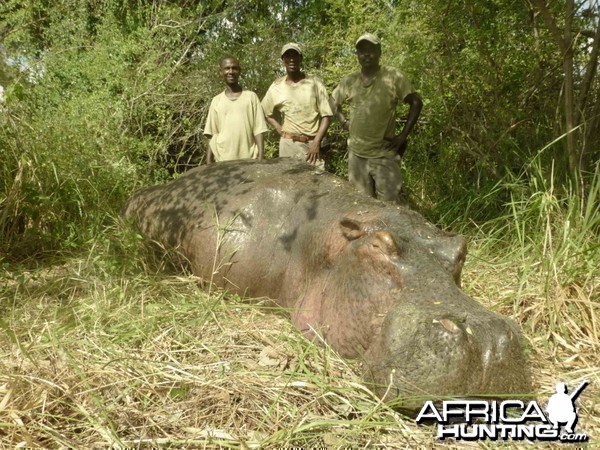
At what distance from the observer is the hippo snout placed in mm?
2266

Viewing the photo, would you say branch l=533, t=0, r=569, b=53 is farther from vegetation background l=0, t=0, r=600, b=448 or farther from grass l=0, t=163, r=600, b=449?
grass l=0, t=163, r=600, b=449

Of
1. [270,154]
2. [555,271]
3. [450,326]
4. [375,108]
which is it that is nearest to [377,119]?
[375,108]

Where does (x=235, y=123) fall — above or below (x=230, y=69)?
below

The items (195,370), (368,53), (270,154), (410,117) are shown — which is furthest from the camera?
(270,154)

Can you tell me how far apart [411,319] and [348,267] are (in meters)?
0.58

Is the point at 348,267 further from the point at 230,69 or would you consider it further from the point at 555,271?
the point at 230,69

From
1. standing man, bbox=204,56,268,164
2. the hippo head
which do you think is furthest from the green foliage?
the hippo head

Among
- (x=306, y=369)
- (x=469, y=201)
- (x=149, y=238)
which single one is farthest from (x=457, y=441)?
(x=469, y=201)

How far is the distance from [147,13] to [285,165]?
7564 millimetres

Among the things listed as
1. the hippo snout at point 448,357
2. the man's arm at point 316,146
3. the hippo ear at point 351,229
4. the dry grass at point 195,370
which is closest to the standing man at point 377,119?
the man's arm at point 316,146

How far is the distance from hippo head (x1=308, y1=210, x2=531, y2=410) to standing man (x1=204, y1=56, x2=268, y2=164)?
107 inches

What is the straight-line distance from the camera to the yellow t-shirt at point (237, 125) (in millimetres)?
5582

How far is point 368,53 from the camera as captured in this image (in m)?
5.29

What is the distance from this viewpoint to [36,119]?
6.02 m
